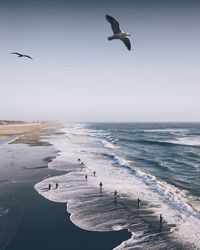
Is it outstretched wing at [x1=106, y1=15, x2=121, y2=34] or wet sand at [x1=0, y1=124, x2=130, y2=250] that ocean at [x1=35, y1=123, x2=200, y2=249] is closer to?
wet sand at [x1=0, y1=124, x2=130, y2=250]

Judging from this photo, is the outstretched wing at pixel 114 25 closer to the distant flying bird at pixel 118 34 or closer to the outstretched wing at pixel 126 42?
the distant flying bird at pixel 118 34

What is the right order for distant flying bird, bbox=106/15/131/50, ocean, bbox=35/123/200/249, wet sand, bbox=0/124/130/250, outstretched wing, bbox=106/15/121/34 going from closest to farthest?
outstretched wing, bbox=106/15/121/34
distant flying bird, bbox=106/15/131/50
wet sand, bbox=0/124/130/250
ocean, bbox=35/123/200/249

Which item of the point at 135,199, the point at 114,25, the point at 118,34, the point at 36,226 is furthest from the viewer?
the point at 135,199

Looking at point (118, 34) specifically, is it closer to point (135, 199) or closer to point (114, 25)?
point (114, 25)

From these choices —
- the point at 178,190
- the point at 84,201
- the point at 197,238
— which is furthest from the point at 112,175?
the point at 197,238

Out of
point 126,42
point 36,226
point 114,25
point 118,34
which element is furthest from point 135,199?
point 114,25

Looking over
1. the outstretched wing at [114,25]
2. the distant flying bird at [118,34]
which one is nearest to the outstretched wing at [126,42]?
the distant flying bird at [118,34]

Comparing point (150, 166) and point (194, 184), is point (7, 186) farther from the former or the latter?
point (150, 166)

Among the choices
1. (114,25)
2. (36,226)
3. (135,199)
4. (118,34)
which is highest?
(114,25)

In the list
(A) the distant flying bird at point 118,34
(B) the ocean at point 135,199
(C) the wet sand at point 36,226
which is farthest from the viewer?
(B) the ocean at point 135,199

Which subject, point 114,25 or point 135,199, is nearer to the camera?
point 114,25

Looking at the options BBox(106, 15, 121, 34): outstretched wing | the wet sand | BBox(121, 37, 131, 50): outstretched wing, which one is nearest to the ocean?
the wet sand
